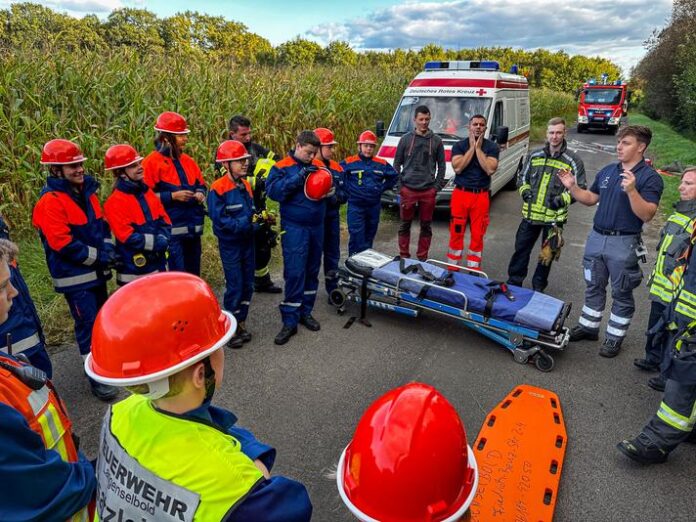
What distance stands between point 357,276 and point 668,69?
108ft

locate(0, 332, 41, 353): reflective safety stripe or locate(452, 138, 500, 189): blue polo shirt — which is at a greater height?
locate(452, 138, 500, 189): blue polo shirt

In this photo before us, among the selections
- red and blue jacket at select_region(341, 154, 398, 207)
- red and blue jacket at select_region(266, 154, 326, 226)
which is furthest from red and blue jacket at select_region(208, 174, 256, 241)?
red and blue jacket at select_region(341, 154, 398, 207)

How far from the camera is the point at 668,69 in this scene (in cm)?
2855

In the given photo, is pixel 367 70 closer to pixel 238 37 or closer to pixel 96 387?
pixel 96 387

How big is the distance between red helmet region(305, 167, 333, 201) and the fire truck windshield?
1139 inches

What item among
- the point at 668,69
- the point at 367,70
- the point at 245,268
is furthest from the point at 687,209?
the point at 668,69

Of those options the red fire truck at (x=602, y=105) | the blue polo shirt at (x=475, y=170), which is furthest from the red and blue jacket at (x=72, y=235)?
the red fire truck at (x=602, y=105)

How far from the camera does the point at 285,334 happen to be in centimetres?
484

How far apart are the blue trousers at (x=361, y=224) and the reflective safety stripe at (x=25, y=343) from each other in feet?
13.1

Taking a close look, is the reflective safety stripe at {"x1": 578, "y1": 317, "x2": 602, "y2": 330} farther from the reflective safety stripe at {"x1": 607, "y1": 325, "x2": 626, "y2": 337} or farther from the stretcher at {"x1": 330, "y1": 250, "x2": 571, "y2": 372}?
the stretcher at {"x1": 330, "y1": 250, "x2": 571, "y2": 372}

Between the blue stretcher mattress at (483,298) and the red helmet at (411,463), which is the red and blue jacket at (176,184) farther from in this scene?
the red helmet at (411,463)

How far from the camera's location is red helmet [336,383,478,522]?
129 centimetres

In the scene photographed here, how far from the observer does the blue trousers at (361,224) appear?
6242 millimetres

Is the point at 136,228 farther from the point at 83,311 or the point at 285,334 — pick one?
the point at 285,334
